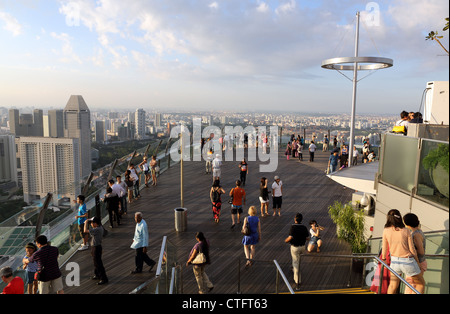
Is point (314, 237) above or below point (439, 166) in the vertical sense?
below

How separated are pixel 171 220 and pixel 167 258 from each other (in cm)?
523

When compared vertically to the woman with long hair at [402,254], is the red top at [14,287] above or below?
below

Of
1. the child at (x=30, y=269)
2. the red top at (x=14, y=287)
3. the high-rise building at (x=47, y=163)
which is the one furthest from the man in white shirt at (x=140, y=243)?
the high-rise building at (x=47, y=163)

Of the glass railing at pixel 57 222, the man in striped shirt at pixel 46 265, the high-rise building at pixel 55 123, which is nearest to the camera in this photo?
the man in striped shirt at pixel 46 265

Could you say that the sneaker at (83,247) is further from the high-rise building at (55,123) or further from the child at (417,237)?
the high-rise building at (55,123)

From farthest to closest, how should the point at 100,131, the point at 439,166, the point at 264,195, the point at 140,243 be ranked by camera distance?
the point at 100,131, the point at 264,195, the point at 140,243, the point at 439,166

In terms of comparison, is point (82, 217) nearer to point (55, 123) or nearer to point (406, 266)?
point (406, 266)

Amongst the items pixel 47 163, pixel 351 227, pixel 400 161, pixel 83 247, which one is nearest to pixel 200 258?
pixel 83 247

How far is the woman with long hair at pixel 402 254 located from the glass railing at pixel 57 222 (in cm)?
600

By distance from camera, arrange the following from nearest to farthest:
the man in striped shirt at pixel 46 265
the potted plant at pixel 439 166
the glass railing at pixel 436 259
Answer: the glass railing at pixel 436 259 → the potted plant at pixel 439 166 → the man in striped shirt at pixel 46 265

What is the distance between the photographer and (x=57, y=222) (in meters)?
7.85

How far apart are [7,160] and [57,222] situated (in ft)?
203

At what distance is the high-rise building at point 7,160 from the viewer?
56494 millimetres
